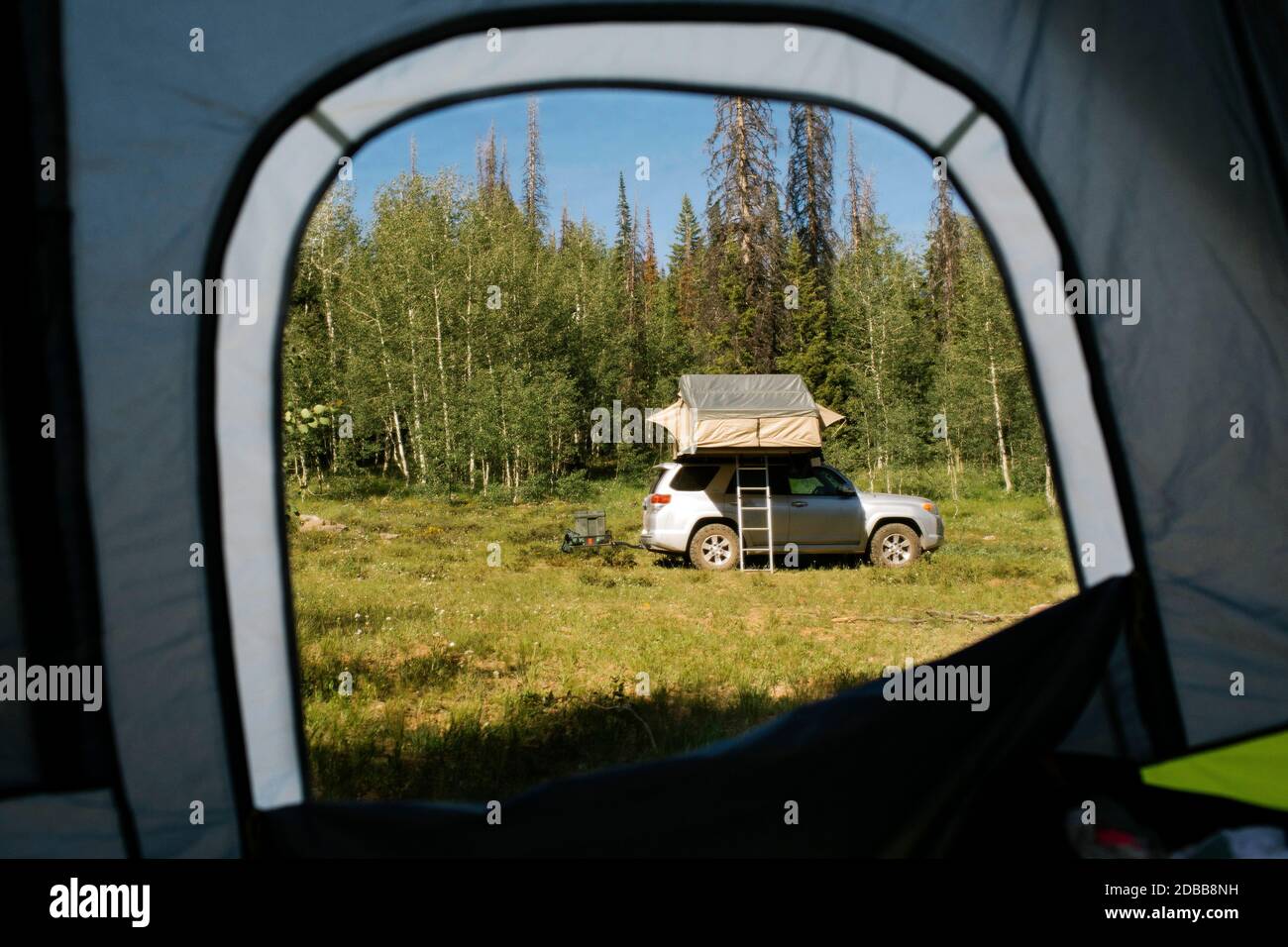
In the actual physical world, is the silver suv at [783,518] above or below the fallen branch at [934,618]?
above

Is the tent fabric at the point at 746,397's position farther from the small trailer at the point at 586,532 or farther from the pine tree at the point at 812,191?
the pine tree at the point at 812,191

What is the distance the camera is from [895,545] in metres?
11.2

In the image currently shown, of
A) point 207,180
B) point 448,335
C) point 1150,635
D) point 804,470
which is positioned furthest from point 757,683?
point 448,335

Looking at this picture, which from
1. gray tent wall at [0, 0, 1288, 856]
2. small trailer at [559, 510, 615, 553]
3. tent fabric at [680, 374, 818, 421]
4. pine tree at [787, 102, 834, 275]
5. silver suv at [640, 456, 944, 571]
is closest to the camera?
gray tent wall at [0, 0, 1288, 856]

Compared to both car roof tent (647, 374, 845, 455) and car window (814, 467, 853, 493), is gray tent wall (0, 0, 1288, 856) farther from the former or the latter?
car window (814, 467, 853, 493)

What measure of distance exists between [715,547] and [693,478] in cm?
103

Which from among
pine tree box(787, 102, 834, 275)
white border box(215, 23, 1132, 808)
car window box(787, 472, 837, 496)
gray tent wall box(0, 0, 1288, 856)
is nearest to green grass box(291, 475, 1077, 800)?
car window box(787, 472, 837, 496)

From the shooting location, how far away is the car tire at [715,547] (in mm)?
11297

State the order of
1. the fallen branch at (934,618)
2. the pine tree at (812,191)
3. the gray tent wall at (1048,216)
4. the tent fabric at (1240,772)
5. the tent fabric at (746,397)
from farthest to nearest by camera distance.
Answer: the pine tree at (812,191)
the tent fabric at (746,397)
the fallen branch at (934,618)
the tent fabric at (1240,772)
the gray tent wall at (1048,216)

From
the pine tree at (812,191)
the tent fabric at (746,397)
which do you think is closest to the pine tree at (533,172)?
the pine tree at (812,191)

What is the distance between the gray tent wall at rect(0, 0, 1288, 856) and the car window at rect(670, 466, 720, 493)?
9.19 meters

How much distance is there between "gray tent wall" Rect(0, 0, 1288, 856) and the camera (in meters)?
1.91

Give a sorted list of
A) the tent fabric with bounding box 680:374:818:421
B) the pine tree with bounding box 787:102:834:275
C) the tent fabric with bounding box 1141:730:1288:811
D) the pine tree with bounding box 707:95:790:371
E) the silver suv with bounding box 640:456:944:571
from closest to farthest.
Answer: the tent fabric with bounding box 1141:730:1288:811, the tent fabric with bounding box 680:374:818:421, the silver suv with bounding box 640:456:944:571, the pine tree with bounding box 707:95:790:371, the pine tree with bounding box 787:102:834:275
